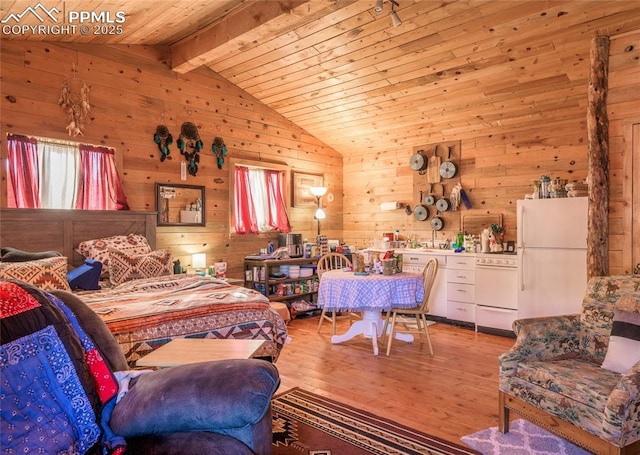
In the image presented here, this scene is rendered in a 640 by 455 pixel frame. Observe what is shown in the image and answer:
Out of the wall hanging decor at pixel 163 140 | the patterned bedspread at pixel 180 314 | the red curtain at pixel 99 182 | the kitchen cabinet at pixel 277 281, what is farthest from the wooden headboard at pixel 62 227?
Result: the kitchen cabinet at pixel 277 281

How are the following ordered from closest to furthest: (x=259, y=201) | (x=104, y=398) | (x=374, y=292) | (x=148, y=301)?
(x=104, y=398), (x=148, y=301), (x=374, y=292), (x=259, y=201)

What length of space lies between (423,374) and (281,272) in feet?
9.24

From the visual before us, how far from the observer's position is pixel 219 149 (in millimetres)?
5570

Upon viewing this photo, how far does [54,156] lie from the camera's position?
4.29 metres

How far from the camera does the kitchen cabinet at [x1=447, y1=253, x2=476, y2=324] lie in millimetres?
5273

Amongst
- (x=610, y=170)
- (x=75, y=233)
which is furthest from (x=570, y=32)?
(x=75, y=233)

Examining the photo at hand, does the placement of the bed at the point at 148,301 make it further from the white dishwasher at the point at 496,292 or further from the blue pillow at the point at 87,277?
the white dishwasher at the point at 496,292

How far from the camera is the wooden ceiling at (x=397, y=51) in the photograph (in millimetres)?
3762

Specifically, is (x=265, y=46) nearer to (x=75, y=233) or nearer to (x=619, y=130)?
(x=75, y=233)

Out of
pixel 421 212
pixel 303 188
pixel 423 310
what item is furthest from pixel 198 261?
pixel 421 212

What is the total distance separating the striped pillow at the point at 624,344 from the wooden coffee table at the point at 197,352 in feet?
6.16

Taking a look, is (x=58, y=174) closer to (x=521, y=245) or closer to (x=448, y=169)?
(x=448, y=169)

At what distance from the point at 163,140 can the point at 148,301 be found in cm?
258

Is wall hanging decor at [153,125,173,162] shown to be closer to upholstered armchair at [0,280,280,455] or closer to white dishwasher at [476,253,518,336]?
upholstered armchair at [0,280,280,455]
